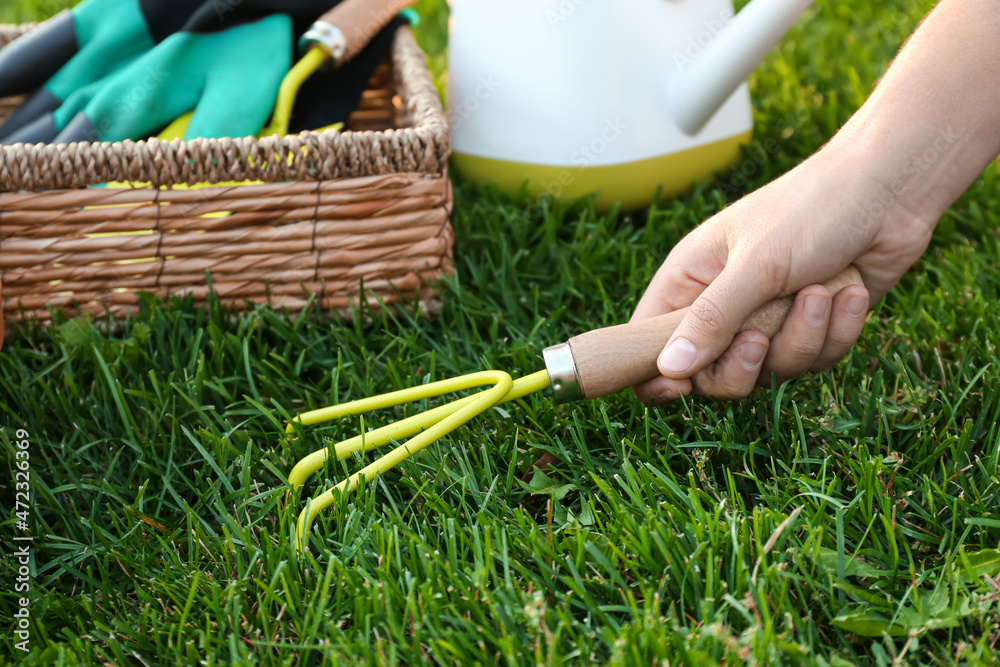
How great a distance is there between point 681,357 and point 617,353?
7 cm

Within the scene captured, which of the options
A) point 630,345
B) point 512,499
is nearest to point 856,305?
point 630,345

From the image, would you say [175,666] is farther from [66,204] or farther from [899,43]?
[899,43]

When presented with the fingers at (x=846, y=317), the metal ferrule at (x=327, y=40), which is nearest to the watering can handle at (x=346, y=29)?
the metal ferrule at (x=327, y=40)

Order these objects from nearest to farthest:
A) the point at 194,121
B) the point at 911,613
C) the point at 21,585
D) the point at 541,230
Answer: the point at 911,613
the point at 21,585
the point at 194,121
the point at 541,230

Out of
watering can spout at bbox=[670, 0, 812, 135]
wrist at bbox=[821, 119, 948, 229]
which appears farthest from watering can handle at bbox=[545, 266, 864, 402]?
watering can spout at bbox=[670, 0, 812, 135]

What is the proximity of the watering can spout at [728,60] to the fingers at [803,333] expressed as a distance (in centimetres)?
51

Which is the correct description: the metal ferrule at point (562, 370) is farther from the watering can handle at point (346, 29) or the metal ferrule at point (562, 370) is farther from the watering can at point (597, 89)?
the watering can handle at point (346, 29)

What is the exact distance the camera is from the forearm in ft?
2.85

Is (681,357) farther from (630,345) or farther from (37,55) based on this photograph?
(37,55)

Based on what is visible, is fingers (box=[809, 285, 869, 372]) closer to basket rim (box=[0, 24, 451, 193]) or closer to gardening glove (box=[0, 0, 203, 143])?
basket rim (box=[0, 24, 451, 193])

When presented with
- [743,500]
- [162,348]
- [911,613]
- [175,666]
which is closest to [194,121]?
[162,348]

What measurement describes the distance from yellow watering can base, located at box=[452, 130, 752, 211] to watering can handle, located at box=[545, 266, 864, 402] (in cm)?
54

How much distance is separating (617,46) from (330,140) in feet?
1.68

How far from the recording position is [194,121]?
1.29 metres
